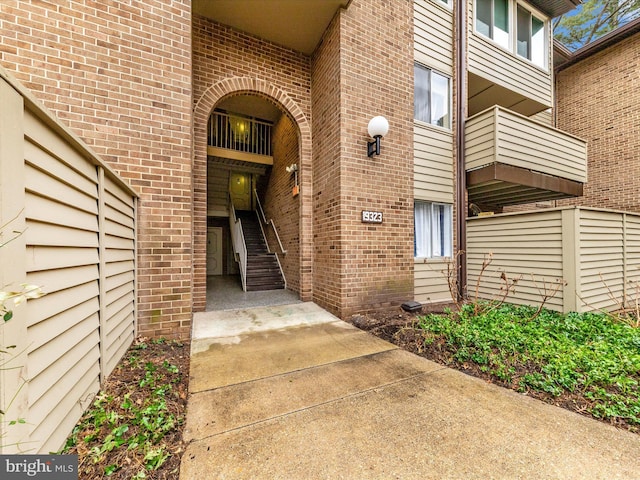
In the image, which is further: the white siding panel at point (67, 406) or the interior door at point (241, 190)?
the interior door at point (241, 190)

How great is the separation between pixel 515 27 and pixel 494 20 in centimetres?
71

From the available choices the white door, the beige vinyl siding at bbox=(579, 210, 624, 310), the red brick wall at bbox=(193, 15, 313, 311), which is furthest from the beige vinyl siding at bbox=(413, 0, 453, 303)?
the white door

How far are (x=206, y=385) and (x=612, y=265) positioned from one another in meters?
7.02

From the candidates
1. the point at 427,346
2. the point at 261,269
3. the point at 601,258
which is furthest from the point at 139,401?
the point at 601,258

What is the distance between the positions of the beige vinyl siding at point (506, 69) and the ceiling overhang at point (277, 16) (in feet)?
12.1

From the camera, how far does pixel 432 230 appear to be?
5488mm

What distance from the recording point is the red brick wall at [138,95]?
2.81 meters

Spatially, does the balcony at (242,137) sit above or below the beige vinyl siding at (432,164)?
above

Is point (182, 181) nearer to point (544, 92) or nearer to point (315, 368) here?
point (315, 368)

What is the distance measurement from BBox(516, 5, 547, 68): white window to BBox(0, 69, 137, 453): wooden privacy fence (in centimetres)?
974

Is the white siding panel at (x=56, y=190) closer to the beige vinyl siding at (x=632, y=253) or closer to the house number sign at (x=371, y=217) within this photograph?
the house number sign at (x=371, y=217)

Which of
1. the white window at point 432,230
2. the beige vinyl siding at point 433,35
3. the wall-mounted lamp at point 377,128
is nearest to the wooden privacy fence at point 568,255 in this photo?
the white window at point 432,230

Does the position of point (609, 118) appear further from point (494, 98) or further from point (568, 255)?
point (568, 255)

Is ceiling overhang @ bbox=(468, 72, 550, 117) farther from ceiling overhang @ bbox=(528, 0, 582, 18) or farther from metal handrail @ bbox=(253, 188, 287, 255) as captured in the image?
metal handrail @ bbox=(253, 188, 287, 255)
